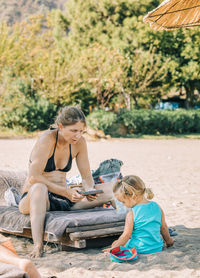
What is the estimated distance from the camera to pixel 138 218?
13.3 feet

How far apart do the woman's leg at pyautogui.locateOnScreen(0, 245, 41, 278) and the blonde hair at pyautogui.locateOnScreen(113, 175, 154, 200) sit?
146 centimetres

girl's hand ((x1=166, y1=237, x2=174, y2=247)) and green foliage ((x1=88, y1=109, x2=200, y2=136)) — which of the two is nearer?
girl's hand ((x1=166, y1=237, x2=174, y2=247))

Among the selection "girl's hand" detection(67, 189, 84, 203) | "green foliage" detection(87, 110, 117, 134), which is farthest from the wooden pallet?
"green foliage" detection(87, 110, 117, 134)

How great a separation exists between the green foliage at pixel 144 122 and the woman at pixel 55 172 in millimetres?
17500

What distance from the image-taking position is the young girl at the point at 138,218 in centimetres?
402

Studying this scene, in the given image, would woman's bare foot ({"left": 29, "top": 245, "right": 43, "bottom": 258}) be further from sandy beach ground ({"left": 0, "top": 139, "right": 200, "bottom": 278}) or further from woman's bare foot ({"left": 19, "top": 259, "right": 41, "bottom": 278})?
woman's bare foot ({"left": 19, "top": 259, "right": 41, "bottom": 278})

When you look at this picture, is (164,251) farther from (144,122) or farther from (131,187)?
(144,122)

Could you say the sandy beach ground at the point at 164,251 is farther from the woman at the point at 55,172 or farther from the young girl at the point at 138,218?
the woman at the point at 55,172

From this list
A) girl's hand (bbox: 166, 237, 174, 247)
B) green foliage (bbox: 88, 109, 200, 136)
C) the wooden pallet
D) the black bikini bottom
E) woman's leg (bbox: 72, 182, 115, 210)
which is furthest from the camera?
green foliage (bbox: 88, 109, 200, 136)

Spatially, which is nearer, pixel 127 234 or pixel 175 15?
pixel 127 234

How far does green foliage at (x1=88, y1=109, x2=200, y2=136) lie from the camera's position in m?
22.8

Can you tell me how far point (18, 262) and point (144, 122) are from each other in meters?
22.6

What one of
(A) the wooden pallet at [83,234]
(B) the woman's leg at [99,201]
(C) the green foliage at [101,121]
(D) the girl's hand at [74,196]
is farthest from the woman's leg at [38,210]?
(C) the green foliage at [101,121]

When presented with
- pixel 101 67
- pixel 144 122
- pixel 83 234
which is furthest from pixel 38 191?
pixel 101 67
